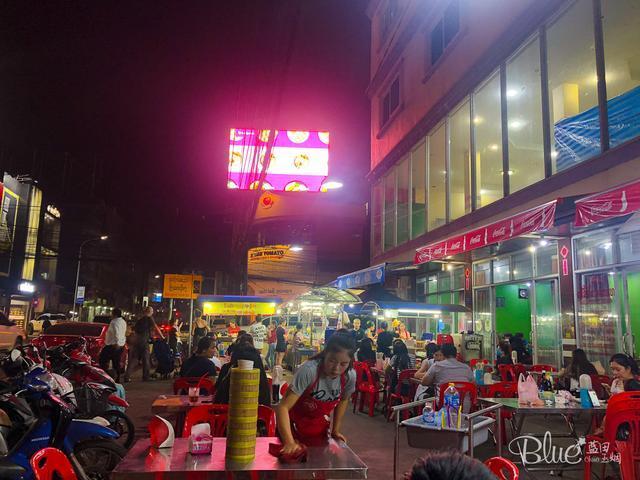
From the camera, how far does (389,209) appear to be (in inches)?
913

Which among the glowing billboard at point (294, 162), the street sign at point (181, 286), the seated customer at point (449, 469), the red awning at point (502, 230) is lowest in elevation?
the seated customer at point (449, 469)

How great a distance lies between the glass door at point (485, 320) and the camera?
608 inches

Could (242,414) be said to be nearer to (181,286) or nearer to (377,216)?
(181,286)

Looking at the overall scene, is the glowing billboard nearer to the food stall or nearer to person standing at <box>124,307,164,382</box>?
the food stall

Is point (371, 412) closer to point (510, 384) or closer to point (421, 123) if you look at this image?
point (510, 384)

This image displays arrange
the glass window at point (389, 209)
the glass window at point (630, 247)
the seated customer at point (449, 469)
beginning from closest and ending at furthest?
the seated customer at point (449, 469) < the glass window at point (630, 247) < the glass window at point (389, 209)

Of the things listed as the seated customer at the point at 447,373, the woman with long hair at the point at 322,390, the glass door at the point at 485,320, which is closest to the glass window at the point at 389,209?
the glass door at the point at 485,320

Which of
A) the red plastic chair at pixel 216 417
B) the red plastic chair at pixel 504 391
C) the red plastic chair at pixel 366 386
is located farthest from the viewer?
the red plastic chair at pixel 366 386

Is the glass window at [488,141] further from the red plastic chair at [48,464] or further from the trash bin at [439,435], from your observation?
the red plastic chair at [48,464]

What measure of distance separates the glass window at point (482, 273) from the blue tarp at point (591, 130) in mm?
4958

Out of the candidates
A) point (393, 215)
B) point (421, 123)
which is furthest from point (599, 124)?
point (393, 215)

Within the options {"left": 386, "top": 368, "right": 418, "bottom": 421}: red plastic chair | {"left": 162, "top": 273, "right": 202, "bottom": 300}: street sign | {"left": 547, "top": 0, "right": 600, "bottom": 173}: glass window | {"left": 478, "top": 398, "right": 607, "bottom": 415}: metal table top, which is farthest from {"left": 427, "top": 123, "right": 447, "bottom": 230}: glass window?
{"left": 478, "top": 398, "right": 607, "bottom": 415}: metal table top

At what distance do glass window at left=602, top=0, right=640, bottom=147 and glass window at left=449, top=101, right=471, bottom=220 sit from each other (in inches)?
247

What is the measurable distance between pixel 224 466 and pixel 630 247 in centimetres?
950
